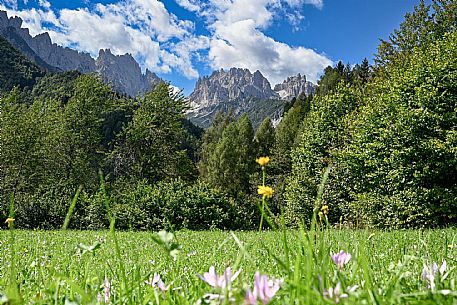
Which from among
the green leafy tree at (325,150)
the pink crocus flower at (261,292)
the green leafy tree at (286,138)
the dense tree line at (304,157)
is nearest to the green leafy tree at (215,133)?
the green leafy tree at (286,138)

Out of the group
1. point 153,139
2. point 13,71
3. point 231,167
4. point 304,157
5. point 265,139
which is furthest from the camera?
point 13,71

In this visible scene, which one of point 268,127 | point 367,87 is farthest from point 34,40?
point 367,87

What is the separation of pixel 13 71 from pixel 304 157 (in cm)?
6378

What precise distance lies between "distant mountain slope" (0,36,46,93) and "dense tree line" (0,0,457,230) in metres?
43.7

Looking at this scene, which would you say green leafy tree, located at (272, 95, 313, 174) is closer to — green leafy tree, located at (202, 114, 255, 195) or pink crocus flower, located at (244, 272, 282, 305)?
green leafy tree, located at (202, 114, 255, 195)

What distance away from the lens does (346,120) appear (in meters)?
21.1

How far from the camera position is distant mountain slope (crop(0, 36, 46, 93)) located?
6881 centimetres

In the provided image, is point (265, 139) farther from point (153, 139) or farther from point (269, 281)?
point (269, 281)

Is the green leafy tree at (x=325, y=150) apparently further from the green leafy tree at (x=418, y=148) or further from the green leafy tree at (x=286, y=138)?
the green leafy tree at (x=286, y=138)

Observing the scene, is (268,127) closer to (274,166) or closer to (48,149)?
(274,166)

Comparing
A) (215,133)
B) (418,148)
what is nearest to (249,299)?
(418,148)

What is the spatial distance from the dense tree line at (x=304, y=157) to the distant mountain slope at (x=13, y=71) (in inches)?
1719

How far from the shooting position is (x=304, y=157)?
79.5 feet

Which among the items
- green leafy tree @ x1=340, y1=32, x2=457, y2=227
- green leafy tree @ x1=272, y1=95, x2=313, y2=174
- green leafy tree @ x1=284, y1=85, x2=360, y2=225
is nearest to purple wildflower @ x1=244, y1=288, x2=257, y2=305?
green leafy tree @ x1=340, y1=32, x2=457, y2=227
